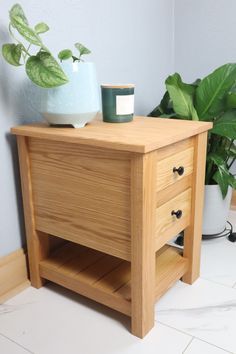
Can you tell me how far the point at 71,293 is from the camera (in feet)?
3.68

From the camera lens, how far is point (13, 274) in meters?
1.13

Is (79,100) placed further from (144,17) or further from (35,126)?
(144,17)

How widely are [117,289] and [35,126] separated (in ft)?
1.72

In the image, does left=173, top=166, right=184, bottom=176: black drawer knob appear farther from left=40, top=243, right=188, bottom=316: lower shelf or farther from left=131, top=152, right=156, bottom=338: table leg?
left=40, top=243, right=188, bottom=316: lower shelf

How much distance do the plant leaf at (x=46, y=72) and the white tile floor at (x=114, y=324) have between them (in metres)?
0.64

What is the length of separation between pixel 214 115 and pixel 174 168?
1.53 feet

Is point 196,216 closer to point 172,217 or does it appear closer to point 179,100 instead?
point 172,217

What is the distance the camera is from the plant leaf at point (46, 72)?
34.7 inches

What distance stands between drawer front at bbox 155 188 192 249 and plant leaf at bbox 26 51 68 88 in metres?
0.41

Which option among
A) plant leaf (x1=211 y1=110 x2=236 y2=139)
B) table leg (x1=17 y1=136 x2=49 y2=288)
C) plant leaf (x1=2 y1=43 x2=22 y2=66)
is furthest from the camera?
plant leaf (x1=211 y1=110 x2=236 y2=139)

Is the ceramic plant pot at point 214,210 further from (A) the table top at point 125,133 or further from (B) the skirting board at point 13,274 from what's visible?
(B) the skirting board at point 13,274

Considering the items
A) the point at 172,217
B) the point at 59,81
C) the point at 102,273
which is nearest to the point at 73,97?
the point at 59,81

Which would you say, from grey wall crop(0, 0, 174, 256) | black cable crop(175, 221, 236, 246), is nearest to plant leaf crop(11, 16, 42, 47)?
grey wall crop(0, 0, 174, 256)

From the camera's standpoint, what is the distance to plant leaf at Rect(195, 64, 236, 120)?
1263mm
